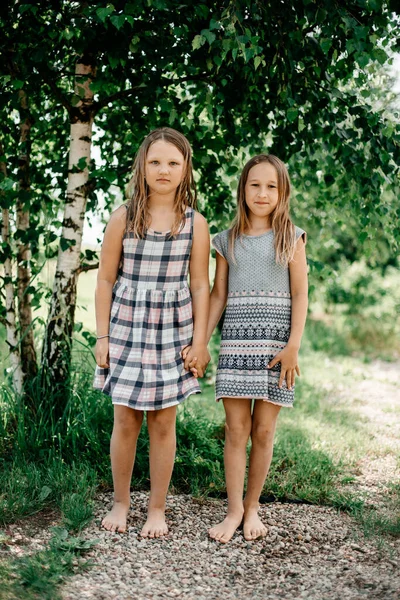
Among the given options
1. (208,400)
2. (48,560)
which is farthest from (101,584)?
(208,400)

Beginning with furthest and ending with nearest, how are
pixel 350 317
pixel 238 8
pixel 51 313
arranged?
pixel 350 317
pixel 51 313
pixel 238 8

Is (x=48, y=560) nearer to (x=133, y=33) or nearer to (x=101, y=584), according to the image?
(x=101, y=584)

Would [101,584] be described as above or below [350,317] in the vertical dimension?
below

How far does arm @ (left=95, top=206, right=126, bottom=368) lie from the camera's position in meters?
2.56

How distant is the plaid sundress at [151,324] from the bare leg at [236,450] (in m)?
0.22

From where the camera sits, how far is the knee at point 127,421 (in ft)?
8.49

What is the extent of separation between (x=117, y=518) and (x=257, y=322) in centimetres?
104

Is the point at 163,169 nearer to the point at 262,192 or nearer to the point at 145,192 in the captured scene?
the point at 145,192

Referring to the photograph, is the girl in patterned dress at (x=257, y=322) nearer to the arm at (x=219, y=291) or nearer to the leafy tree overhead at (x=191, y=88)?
the arm at (x=219, y=291)

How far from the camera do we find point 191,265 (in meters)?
2.61

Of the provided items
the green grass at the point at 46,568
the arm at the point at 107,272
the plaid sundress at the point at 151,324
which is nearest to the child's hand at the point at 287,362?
the plaid sundress at the point at 151,324

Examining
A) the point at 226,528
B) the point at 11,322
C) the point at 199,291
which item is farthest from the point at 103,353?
the point at 11,322

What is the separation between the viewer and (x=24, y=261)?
3527mm

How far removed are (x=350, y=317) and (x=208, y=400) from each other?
3.95 m
